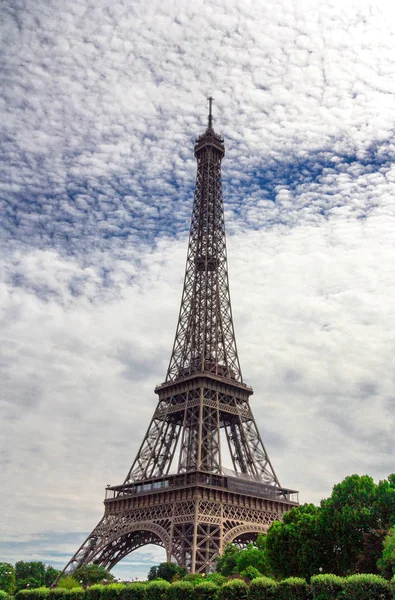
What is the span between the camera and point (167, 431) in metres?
69.9

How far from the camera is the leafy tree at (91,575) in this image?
181 feet

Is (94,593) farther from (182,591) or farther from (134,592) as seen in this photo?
(182,591)

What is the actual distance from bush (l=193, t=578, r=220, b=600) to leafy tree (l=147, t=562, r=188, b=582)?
609 inches

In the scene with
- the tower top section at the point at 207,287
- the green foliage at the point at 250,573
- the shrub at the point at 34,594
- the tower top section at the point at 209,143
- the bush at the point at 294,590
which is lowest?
the shrub at the point at 34,594

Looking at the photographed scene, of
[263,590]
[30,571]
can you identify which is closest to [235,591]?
[263,590]

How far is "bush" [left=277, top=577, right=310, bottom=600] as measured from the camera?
30.5 meters

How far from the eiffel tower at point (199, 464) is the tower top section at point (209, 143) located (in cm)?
1219

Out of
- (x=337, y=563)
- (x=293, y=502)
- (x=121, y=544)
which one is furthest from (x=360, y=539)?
(x=121, y=544)

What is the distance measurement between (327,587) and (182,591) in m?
11.1

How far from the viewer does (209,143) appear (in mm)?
87625

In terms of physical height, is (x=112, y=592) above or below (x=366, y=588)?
below

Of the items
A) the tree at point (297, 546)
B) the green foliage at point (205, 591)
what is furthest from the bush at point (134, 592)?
the tree at point (297, 546)

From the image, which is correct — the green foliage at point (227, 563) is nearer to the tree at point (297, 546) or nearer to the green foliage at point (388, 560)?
the tree at point (297, 546)

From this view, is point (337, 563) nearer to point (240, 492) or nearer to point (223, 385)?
point (240, 492)
